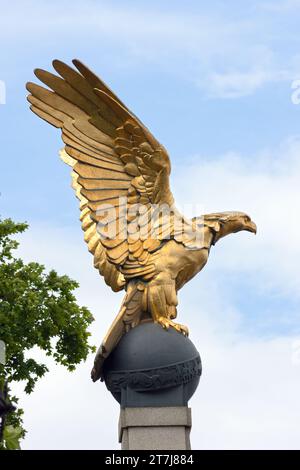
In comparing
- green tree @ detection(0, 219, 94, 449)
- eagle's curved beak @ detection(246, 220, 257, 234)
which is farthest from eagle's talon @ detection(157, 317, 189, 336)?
green tree @ detection(0, 219, 94, 449)

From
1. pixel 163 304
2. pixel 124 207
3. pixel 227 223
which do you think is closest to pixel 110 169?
pixel 124 207

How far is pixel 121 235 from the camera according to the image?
1631cm

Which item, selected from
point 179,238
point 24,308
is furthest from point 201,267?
point 24,308

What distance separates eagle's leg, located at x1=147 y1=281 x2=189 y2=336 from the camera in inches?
627

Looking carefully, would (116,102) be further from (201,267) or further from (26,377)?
(26,377)

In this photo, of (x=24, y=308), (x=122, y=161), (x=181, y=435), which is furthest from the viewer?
(x=24, y=308)

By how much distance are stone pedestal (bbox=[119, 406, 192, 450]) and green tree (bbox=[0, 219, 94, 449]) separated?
7485 mm

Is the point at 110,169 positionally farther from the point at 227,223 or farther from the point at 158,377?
the point at 158,377

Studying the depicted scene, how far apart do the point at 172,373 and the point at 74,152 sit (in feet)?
11.3

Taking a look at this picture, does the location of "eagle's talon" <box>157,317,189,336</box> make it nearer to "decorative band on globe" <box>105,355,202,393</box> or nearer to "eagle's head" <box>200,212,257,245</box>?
"decorative band on globe" <box>105,355,202,393</box>

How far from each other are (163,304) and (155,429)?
5.36 ft

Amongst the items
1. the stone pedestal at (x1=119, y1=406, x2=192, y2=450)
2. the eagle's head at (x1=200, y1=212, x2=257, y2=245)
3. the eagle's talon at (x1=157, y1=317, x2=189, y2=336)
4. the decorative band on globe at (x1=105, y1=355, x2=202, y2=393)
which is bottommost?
the stone pedestal at (x1=119, y1=406, x2=192, y2=450)

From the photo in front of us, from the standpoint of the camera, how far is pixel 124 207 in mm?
16531

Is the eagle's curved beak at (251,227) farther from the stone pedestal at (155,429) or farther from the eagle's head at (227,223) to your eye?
the stone pedestal at (155,429)
